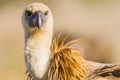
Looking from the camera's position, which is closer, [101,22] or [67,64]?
[67,64]

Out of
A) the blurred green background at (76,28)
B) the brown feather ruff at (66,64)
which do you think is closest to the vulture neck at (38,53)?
the brown feather ruff at (66,64)

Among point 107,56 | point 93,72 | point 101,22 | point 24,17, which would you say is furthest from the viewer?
point 101,22

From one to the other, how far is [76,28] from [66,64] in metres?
10.7

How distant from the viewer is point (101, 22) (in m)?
22.5

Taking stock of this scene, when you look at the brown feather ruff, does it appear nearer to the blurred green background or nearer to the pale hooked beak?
the pale hooked beak

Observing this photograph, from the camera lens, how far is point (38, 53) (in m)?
8.65

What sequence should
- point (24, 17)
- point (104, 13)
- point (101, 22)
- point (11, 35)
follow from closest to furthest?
point (24, 17) → point (11, 35) → point (101, 22) → point (104, 13)

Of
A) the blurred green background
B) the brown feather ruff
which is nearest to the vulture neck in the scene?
the brown feather ruff

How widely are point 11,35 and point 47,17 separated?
37.9 feet

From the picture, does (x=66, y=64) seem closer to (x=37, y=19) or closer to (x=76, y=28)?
(x=37, y=19)

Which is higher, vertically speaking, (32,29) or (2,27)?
(32,29)

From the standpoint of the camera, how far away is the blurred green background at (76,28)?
1527 centimetres

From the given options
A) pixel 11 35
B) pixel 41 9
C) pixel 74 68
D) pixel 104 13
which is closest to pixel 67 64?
pixel 74 68

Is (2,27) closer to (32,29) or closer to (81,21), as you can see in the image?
(81,21)
